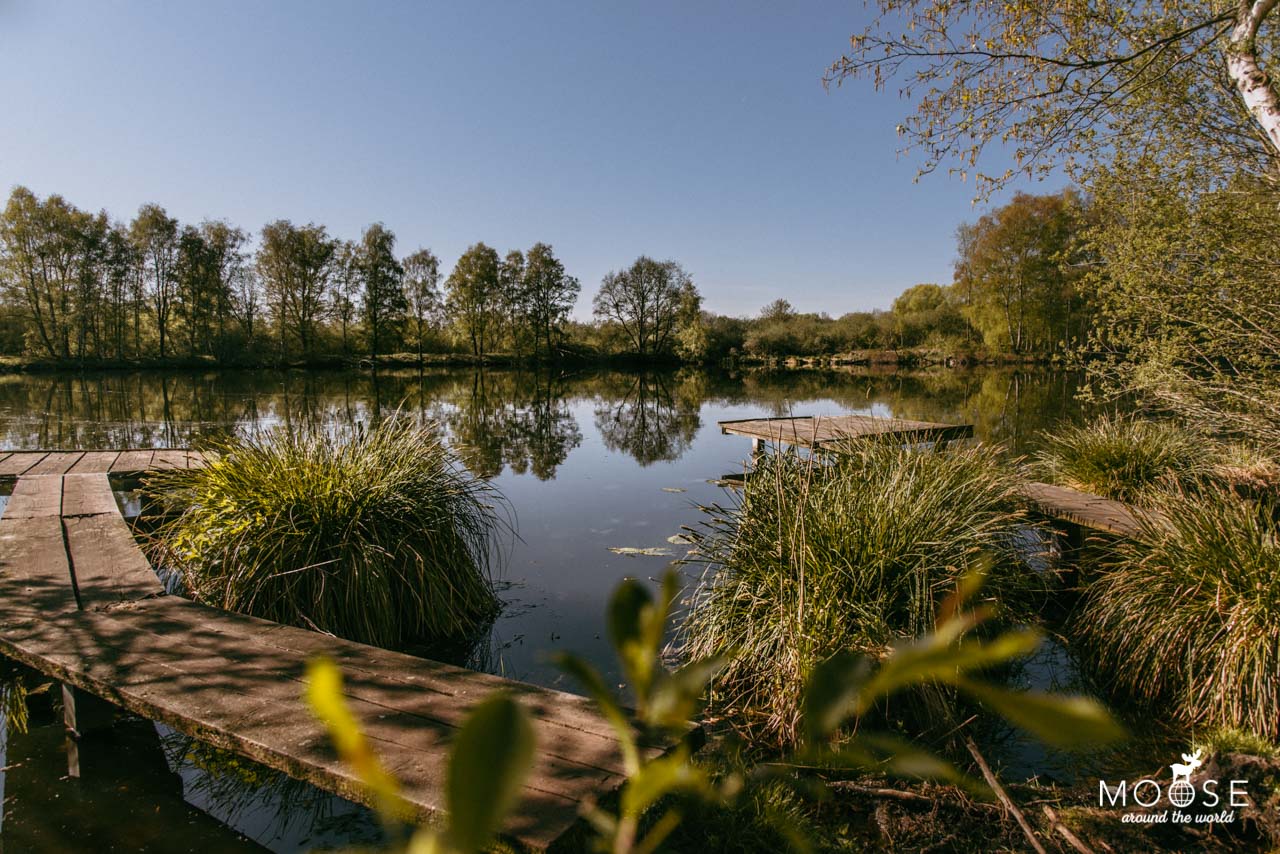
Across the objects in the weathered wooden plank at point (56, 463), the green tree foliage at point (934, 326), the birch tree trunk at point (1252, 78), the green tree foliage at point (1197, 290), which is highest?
the green tree foliage at point (934, 326)

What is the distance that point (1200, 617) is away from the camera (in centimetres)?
394

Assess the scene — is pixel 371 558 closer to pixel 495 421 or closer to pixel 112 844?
pixel 112 844

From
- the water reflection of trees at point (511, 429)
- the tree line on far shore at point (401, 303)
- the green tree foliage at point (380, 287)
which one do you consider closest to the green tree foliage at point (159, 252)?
the tree line on far shore at point (401, 303)

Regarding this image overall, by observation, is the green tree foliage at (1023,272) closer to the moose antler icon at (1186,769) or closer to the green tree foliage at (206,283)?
the moose antler icon at (1186,769)

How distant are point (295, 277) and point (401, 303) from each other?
23.3 feet

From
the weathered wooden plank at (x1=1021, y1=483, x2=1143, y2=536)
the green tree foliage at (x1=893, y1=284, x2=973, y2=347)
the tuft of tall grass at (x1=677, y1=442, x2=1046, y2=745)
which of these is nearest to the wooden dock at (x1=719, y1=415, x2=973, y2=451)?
the weathered wooden plank at (x1=1021, y1=483, x2=1143, y2=536)

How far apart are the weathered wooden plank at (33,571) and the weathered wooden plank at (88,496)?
284mm

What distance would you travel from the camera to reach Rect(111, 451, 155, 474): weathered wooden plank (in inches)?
292

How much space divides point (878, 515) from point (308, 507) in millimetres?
3809

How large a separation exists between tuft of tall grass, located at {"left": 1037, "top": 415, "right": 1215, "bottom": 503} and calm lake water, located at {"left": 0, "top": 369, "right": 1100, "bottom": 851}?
2.56 m

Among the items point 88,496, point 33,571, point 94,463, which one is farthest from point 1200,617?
point 94,463

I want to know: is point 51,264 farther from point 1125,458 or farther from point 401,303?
point 1125,458

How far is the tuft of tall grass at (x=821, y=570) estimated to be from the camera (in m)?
3.71

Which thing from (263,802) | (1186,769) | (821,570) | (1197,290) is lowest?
(263,802)
